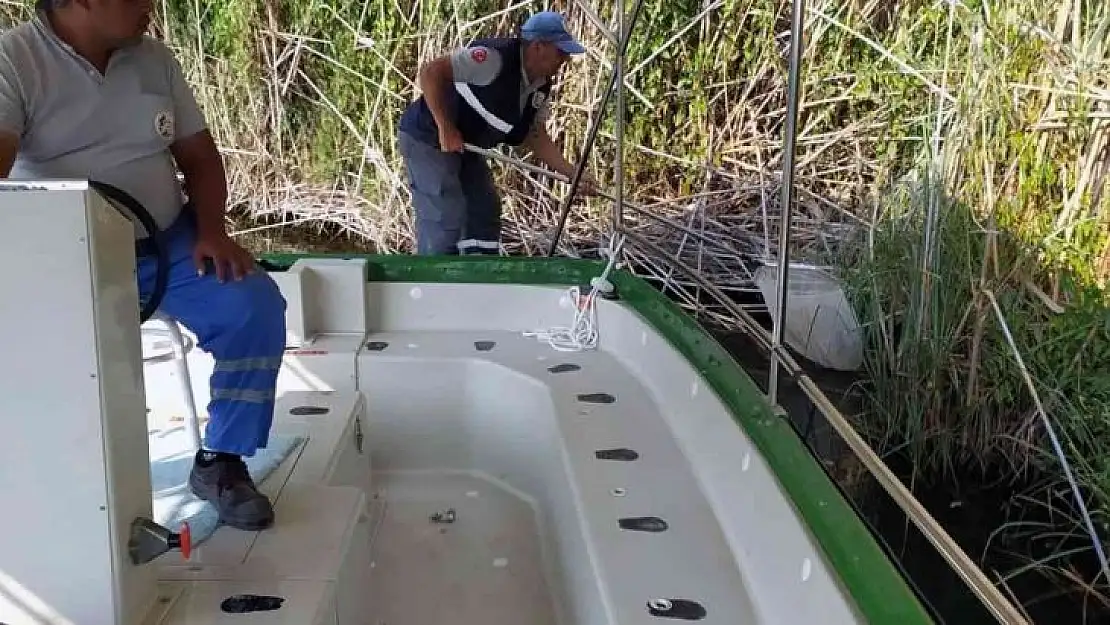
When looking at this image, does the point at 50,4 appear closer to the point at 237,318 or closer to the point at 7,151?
the point at 7,151

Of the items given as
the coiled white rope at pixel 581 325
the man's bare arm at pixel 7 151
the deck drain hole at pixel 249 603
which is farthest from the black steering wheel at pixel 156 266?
the coiled white rope at pixel 581 325

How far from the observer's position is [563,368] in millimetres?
2256

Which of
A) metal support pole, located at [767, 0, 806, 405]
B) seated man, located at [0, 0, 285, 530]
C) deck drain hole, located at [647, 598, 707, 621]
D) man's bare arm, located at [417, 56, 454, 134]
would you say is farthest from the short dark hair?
man's bare arm, located at [417, 56, 454, 134]

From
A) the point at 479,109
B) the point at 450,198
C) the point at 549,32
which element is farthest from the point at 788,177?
the point at 450,198

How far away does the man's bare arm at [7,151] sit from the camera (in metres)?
1.30

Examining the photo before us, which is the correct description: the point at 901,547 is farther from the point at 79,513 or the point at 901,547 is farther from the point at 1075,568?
the point at 79,513

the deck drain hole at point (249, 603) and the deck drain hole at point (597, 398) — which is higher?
the deck drain hole at point (597, 398)

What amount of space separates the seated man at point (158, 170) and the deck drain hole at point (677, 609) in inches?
23.6

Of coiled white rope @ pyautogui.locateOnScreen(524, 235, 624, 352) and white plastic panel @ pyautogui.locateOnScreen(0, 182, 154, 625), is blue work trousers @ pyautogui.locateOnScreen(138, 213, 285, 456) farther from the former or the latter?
coiled white rope @ pyautogui.locateOnScreen(524, 235, 624, 352)

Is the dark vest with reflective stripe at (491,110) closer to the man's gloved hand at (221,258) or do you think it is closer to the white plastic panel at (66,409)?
the man's gloved hand at (221,258)

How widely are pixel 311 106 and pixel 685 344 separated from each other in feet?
12.4

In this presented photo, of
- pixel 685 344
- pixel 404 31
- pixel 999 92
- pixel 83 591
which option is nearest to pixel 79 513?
pixel 83 591

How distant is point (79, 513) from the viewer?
114 cm

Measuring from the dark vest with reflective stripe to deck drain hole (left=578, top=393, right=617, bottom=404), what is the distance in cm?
141
